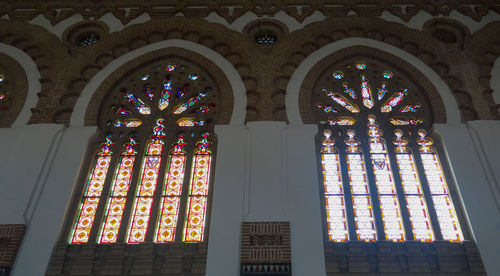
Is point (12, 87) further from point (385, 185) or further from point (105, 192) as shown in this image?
point (385, 185)

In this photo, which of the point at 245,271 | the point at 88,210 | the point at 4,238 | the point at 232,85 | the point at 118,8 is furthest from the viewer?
the point at 118,8

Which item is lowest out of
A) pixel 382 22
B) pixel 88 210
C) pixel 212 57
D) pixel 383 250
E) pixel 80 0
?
pixel 383 250

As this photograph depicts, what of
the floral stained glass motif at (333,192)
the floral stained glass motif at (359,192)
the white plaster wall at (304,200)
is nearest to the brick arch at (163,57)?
the white plaster wall at (304,200)

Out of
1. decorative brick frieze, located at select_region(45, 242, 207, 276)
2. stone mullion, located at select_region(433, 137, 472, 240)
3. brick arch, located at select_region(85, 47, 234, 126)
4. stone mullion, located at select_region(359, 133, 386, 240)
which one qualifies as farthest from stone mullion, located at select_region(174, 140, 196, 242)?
stone mullion, located at select_region(433, 137, 472, 240)

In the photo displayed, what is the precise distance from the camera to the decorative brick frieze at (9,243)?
22.7 ft

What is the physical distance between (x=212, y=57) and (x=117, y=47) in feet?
7.25

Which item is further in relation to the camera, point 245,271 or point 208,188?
point 208,188

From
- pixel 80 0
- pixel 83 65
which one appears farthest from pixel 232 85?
pixel 80 0

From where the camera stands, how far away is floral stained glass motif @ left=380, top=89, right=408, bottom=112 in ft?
31.1

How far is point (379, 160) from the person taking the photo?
863 centimetres

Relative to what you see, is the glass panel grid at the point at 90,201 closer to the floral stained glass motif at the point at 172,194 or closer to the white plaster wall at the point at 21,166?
the white plaster wall at the point at 21,166

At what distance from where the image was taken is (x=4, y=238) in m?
7.21

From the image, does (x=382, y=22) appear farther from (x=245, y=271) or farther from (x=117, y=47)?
(x=245, y=271)

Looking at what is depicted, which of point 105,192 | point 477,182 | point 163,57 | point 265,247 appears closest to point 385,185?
point 477,182
